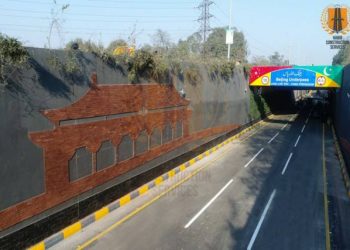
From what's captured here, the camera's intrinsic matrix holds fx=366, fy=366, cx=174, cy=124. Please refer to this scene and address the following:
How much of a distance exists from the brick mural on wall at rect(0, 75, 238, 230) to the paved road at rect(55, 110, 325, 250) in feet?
4.69

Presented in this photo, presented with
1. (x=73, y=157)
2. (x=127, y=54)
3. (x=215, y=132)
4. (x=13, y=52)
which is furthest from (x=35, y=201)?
(x=215, y=132)

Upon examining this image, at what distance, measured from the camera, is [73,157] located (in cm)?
1127

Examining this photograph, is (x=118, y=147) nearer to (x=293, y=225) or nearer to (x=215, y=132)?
(x=293, y=225)

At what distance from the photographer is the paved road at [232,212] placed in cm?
1051

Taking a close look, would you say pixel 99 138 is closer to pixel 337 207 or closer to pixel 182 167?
pixel 182 167

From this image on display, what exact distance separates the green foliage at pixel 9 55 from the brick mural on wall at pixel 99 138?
1638 millimetres

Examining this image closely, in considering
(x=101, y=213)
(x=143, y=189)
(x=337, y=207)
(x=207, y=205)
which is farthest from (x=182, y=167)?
(x=337, y=207)

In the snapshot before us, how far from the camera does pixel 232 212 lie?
12773mm

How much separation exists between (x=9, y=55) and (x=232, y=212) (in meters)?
8.60

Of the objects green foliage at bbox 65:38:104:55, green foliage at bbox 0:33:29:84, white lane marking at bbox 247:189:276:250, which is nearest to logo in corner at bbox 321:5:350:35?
white lane marking at bbox 247:189:276:250

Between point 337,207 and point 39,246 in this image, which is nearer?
point 39,246

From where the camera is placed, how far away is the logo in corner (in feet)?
106

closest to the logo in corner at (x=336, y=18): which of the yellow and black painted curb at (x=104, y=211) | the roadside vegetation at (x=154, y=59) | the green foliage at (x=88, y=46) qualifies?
the roadside vegetation at (x=154, y=59)

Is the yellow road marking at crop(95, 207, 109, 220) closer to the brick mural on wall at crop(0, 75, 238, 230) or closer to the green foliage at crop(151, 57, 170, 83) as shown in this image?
the brick mural on wall at crop(0, 75, 238, 230)
